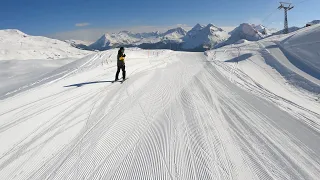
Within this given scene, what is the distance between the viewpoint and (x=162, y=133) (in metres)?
6.29

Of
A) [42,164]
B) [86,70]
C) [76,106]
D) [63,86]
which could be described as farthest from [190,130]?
[86,70]

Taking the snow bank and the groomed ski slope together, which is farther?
the snow bank

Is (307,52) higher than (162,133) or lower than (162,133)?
higher

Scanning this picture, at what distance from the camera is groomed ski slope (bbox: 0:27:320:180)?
4734 millimetres

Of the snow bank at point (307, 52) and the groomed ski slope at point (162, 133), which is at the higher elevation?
the snow bank at point (307, 52)

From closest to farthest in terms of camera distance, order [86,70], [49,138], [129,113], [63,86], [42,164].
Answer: [42,164], [49,138], [129,113], [63,86], [86,70]

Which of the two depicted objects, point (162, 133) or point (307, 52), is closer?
point (162, 133)

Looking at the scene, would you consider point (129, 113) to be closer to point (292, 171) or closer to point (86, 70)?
point (292, 171)

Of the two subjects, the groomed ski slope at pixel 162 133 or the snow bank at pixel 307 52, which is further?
the snow bank at pixel 307 52

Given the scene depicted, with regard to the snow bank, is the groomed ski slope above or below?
below

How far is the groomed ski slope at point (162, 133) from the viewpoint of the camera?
186 inches

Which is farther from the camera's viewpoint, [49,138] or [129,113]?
[129,113]

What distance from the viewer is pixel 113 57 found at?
2278 centimetres

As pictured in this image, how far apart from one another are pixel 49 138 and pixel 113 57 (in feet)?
56.1
